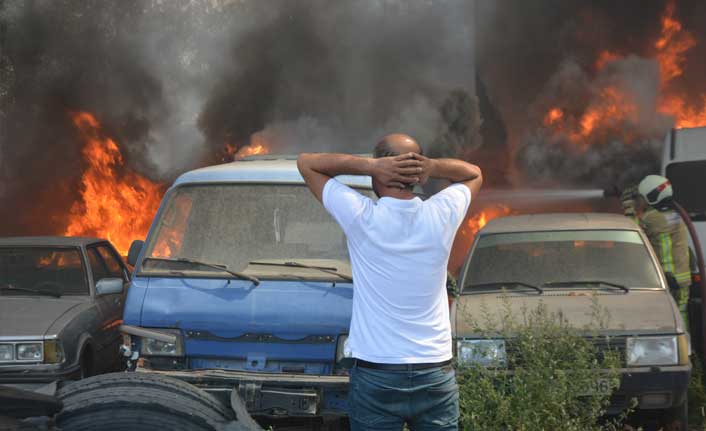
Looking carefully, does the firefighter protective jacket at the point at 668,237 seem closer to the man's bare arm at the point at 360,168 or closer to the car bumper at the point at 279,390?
the car bumper at the point at 279,390

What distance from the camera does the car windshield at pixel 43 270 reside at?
8.22 metres

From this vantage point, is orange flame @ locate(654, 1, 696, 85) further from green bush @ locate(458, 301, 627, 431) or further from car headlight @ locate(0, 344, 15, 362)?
car headlight @ locate(0, 344, 15, 362)

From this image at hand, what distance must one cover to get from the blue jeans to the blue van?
187cm

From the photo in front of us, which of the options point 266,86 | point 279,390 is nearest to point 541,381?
point 279,390

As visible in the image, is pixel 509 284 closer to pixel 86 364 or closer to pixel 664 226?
pixel 664 226

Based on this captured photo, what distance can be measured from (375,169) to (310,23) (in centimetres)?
2635

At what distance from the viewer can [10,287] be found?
8.05 m

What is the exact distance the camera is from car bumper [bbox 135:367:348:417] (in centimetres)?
527

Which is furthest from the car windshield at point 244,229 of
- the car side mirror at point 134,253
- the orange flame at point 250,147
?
the orange flame at point 250,147

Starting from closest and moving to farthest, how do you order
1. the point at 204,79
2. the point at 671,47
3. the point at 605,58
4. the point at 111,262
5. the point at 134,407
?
the point at 134,407
the point at 111,262
the point at 204,79
the point at 671,47
the point at 605,58

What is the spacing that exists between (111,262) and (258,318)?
12.7ft

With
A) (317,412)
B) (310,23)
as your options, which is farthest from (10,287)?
(310,23)

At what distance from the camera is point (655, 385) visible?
593 cm

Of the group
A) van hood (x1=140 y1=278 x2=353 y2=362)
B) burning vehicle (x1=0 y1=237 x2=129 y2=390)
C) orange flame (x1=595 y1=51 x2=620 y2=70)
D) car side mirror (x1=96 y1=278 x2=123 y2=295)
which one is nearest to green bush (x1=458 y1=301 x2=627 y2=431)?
van hood (x1=140 y1=278 x2=353 y2=362)
